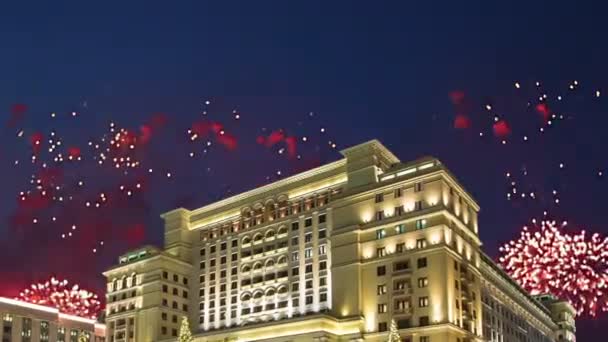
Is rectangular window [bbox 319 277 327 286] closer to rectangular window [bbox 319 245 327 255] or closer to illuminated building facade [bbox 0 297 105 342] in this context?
rectangular window [bbox 319 245 327 255]

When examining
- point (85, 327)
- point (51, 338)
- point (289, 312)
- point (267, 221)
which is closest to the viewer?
point (289, 312)

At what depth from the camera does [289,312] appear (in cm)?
9188

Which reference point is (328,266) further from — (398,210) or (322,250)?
(398,210)

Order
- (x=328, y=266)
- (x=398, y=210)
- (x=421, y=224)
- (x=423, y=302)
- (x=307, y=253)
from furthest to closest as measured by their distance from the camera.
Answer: (x=307, y=253) → (x=328, y=266) → (x=398, y=210) → (x=421, y=224) → (x=423, y=302)

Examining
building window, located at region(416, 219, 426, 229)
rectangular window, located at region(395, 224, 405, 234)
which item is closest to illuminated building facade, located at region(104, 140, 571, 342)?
building window, located at region(416, 219, 426, 229)

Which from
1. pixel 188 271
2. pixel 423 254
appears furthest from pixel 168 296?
pixel 423 254

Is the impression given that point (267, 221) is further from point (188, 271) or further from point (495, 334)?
point (495, 334)

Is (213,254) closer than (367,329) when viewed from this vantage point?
No

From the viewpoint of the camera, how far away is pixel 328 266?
8981 centimetres

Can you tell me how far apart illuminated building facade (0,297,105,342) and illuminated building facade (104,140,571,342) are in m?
26.6

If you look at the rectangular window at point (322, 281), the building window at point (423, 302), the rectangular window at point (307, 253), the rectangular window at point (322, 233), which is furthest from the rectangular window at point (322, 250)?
the building window at point (423, 302)

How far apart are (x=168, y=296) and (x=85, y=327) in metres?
47.7

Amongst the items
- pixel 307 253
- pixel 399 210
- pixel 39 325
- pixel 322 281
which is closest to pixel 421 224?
pixel 399 210

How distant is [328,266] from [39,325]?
6518 cm
